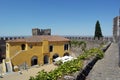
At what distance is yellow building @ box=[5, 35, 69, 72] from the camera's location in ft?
108

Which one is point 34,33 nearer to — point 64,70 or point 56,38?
point 56,38

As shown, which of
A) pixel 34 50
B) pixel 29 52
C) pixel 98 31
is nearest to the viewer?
pixel 29 52

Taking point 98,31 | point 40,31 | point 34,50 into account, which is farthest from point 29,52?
point 98,31

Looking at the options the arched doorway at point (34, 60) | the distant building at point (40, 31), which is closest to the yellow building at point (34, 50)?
the arched doorway at point (34, 60)

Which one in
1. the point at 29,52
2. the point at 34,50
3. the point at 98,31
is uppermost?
the point at 98,31

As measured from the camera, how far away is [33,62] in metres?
34.2

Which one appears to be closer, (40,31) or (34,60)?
(34,60)

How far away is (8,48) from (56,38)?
8.11 meters

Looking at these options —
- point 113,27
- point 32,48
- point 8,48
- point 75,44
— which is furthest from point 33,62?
point 113,27

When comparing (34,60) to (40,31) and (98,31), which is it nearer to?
(40,31)

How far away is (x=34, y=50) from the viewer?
1345 inches

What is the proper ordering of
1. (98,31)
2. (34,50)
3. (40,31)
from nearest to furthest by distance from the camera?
(34,50) → (98,31) → (40,31)

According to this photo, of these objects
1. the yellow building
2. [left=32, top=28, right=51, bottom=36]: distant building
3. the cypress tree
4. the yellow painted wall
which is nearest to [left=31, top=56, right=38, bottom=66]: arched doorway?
the yellow building

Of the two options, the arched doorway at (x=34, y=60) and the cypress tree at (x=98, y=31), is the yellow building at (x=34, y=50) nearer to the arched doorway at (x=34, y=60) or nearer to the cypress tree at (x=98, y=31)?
the arched doorway at (x=34, y=60)
